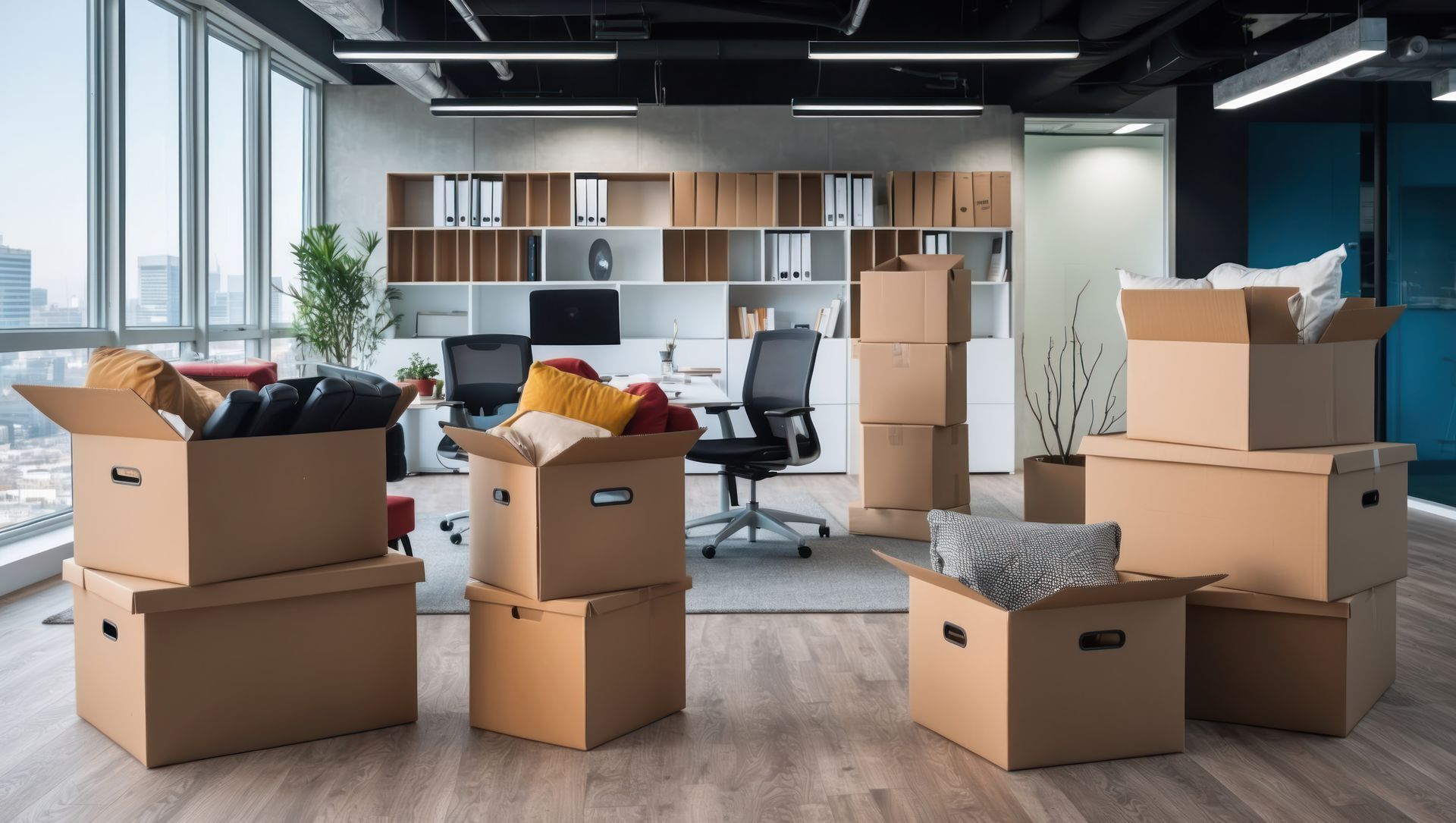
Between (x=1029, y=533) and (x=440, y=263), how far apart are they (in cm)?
554

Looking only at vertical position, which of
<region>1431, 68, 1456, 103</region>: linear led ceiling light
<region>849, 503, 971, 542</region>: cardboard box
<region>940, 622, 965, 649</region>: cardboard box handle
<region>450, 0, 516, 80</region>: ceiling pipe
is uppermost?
<region>450, 0, 516, 80</region>: ceiling pipe

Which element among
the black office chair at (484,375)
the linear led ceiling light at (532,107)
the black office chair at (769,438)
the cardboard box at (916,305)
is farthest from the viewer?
the linear led ceiling light at (532,107)

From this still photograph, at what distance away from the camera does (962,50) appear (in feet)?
16.8

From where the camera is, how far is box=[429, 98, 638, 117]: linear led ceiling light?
620 cm

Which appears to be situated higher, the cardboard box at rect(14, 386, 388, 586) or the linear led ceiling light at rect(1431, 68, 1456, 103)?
the linear led ceiling light at rect(1431, 68, 1456, 103)

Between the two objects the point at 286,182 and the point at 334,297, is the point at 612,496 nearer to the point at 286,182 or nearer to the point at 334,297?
the point at 334,297

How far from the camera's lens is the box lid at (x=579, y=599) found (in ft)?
7.84

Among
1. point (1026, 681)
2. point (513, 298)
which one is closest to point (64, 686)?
point (1026, 681)

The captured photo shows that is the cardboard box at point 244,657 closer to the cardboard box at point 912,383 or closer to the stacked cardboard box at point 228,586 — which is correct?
the stacked cardboard box at point 228,586

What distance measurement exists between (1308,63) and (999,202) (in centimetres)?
249

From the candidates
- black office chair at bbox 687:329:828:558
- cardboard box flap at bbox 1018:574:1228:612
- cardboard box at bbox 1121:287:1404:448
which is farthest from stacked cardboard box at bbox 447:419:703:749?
black office chair at bbox 687:329:828:558

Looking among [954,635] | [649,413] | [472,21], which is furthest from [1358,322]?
[472,21]

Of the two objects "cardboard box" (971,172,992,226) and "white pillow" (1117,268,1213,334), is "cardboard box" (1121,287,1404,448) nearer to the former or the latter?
"white pillow" (1117,268,1213,334)

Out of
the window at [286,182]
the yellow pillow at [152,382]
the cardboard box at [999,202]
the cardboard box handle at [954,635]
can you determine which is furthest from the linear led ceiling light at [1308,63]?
the window at [286,182]
